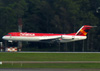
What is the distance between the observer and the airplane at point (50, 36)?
6762cm

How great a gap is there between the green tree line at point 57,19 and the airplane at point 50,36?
9.40ft

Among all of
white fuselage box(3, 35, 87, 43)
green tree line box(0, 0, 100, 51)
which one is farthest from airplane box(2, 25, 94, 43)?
green tree line box(0, 0, 100, 51)

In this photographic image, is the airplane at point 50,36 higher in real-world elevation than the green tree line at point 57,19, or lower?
lower

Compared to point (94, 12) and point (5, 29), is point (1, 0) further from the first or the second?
point (94, 12)

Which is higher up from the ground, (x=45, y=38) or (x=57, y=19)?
(x=57, y=19)

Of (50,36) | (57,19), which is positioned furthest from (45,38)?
(57,19)

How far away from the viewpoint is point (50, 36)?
7088 centimetres

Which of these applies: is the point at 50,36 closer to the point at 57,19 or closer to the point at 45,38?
the point at 45,38

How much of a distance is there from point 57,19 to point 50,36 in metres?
6.63

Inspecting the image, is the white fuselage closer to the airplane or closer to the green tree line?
the airplane

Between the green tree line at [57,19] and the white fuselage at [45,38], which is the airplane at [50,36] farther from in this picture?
the green tree line at [57,19]

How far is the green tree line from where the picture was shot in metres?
73.6

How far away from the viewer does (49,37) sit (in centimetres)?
7062

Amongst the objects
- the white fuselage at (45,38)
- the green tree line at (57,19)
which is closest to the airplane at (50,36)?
the white fuselage at (45,38)
